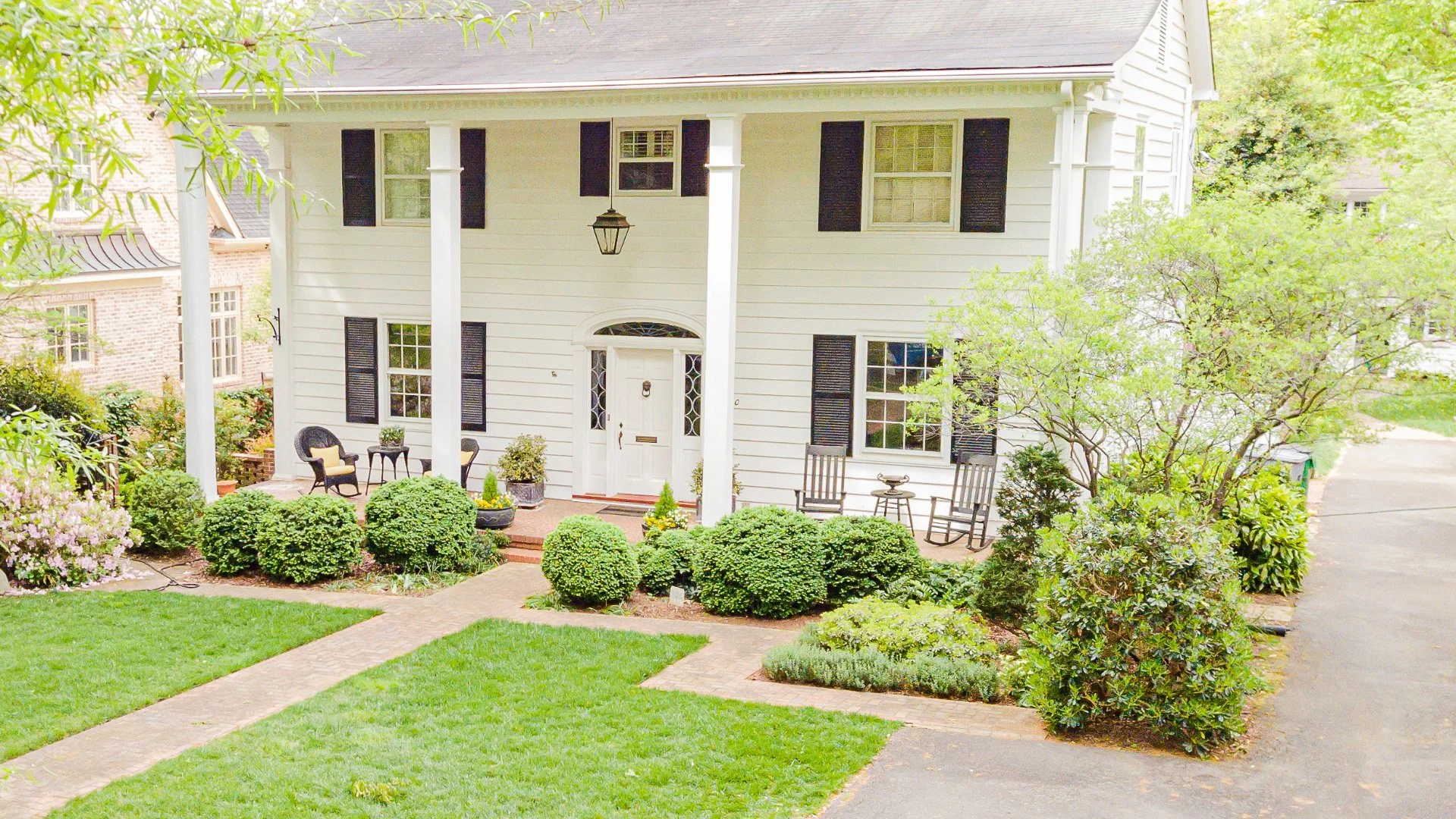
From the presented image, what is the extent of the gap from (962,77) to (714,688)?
20.3 ft

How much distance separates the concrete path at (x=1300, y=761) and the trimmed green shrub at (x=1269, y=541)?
460mm

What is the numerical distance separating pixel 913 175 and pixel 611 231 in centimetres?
359

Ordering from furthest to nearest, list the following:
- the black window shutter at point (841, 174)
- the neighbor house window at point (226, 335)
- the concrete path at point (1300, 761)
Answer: the neighbor house window at point (226, 335) → the black window shutter at point (841, 174) → the concrete path at point (1300, 761)

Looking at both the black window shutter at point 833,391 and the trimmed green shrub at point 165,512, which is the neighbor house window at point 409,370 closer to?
the trimmed green shrub at point 165,512

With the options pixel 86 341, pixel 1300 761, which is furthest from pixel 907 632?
pixel 86 341

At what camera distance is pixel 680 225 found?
1543cm

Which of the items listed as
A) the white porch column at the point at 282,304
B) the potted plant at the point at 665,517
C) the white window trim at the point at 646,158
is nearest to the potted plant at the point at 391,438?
the white porch column at the point at 282,304

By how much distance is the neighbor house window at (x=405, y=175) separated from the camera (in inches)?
646

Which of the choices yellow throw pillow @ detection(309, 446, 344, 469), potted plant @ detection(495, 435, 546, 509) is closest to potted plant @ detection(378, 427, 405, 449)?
yellow throw pillow @ detection(309, 446, 344, 469)

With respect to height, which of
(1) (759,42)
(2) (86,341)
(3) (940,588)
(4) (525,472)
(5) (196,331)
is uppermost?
(1) (759,42)

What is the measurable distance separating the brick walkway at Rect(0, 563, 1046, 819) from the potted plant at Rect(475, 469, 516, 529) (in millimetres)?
1523

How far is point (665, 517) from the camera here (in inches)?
536

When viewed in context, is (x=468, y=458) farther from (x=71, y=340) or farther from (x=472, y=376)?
(x=71, y=340)

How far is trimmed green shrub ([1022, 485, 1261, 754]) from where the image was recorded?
8352 mm
